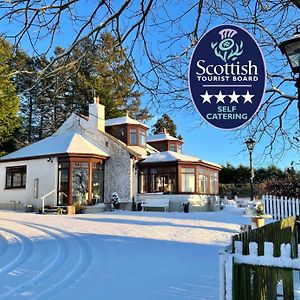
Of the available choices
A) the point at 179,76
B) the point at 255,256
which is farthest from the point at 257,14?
the point at 255,256

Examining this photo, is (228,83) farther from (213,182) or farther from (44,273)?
(213,182)

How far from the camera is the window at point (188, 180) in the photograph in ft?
69.9

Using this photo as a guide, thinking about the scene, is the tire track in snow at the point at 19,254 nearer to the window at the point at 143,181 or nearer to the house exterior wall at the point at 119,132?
the window at the point at 143,181

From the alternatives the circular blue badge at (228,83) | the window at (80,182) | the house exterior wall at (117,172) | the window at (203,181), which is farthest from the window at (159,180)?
the circular blue badge at (228,83)

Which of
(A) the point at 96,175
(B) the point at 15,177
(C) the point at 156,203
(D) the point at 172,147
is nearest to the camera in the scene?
(C) the point at 156,203

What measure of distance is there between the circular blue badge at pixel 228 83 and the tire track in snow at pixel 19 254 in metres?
3.99

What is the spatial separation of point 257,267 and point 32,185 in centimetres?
1932

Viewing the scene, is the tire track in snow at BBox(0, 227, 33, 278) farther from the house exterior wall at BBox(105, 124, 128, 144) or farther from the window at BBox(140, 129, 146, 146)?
the window at BBox(140, 129, 146, 146)

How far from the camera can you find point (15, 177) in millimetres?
22047

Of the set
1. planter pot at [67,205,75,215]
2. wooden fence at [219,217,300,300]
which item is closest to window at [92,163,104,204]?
planter pot at [67,205,75,215]

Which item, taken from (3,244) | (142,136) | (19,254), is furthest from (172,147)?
(19,254)

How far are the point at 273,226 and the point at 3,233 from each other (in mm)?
8456

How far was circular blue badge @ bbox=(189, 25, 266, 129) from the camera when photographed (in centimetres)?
471

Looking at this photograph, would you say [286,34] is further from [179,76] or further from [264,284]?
[264,284]
